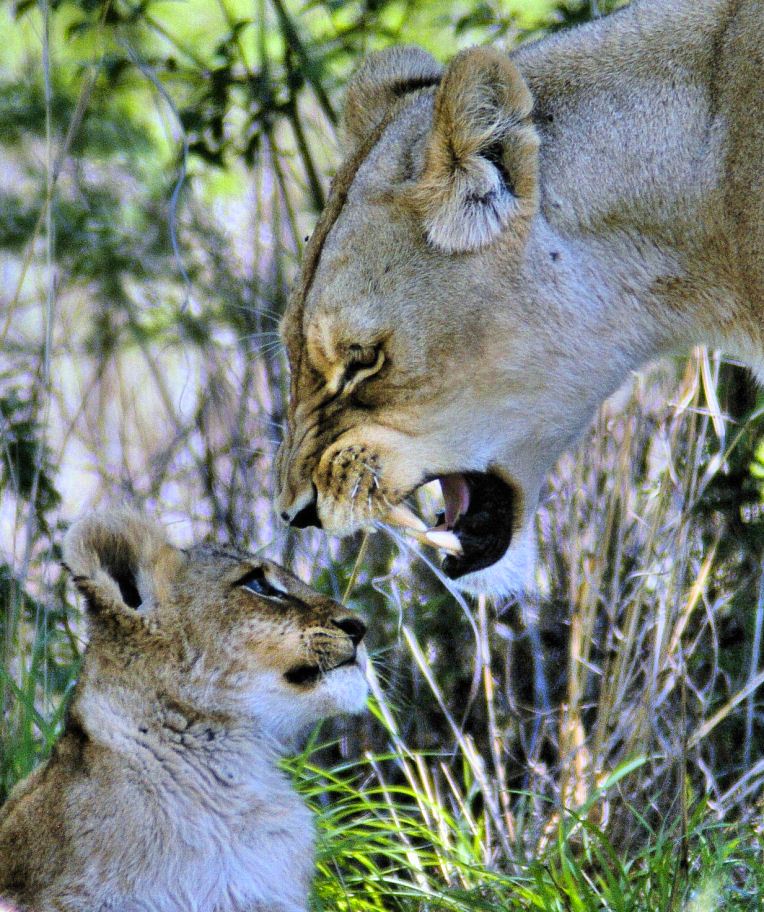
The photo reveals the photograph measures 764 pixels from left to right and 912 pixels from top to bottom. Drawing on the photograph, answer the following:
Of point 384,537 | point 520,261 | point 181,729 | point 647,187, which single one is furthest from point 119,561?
point 384,537

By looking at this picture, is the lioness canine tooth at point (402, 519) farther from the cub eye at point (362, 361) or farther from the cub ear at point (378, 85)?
the cub ear at point (378, 85)

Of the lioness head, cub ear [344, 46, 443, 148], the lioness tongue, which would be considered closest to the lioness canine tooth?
the lioness head

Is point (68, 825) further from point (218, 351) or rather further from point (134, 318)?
point (134, 318)

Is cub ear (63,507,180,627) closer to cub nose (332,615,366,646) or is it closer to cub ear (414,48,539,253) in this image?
cub nose (332,615,366,646)

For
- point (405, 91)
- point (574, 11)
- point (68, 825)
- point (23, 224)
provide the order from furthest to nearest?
point (23, 224), point (574, 11), point (405, 91), point (68, 825)

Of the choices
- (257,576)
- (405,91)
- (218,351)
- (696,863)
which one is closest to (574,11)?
(405,91)

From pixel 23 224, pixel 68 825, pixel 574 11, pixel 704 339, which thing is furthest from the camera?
pixel 23 224

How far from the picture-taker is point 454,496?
12.5 ft

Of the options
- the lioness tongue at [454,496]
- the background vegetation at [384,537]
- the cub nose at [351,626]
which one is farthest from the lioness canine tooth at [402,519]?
the background vegetation at [384,537]

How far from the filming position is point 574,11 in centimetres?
521

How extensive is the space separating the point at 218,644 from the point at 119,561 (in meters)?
0.36

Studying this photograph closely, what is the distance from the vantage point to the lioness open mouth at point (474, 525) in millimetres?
3723

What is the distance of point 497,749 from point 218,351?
7.61 feet

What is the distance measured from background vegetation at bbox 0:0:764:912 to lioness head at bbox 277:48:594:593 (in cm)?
65
